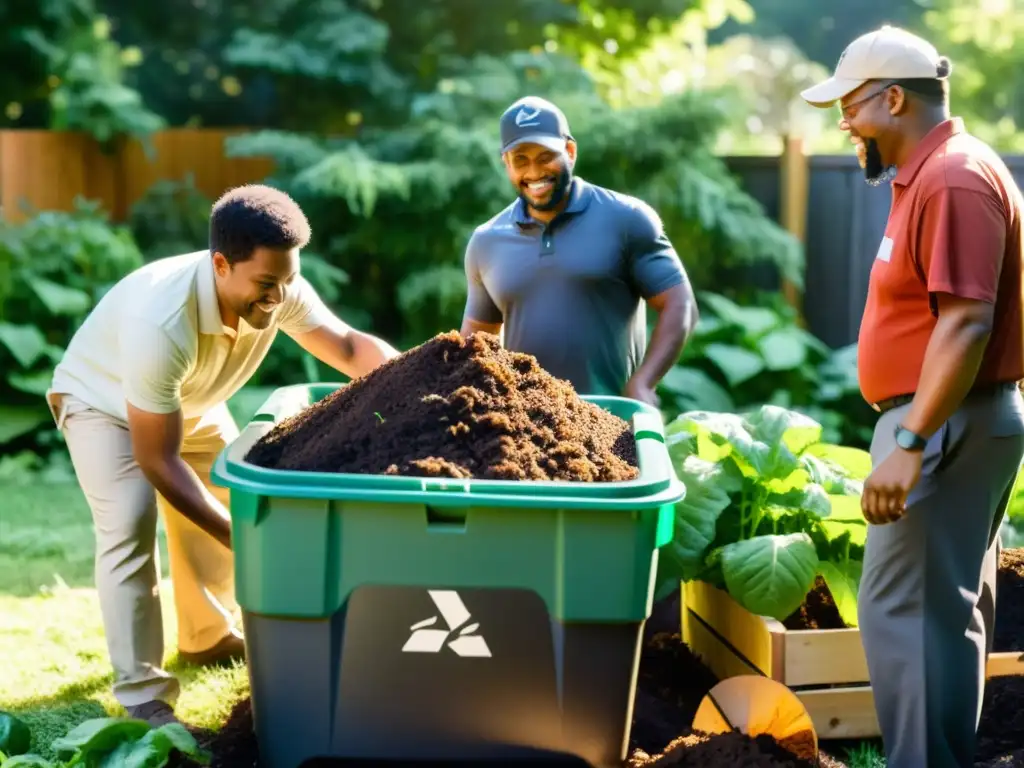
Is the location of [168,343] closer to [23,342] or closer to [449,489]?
[449,489]

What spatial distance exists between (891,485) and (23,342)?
6.37 metres

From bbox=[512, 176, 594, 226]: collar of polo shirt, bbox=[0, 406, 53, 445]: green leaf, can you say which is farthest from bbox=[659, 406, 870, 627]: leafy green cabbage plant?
bbox=[0, 406, 53, 445]: green leaf

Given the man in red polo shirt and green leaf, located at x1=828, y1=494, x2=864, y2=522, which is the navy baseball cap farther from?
green leaf, located at x1=828, y1=494, x2=864, y2=522

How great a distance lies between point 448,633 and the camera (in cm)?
267

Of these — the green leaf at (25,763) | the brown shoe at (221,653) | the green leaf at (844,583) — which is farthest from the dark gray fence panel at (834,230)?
the green leaf at (25,763)

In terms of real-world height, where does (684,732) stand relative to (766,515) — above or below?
below

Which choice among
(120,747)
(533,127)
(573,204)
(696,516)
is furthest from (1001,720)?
(120,747)

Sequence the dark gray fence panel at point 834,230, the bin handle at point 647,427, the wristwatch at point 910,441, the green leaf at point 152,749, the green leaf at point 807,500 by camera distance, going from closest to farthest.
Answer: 1. the wristwatch at point 910,441
2. the green leaf at point 152,749
3. the bin handle at point 647,427
4. the green leaf at point 807,500
5. the dark gray fence panel at point 834,230

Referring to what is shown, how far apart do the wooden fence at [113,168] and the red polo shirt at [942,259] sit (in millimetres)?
6826

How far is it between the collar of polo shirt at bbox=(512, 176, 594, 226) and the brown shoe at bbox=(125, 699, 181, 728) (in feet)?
6.00

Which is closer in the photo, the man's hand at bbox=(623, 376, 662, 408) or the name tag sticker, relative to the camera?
the name tag sticker

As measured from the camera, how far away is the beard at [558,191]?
12.9 feet

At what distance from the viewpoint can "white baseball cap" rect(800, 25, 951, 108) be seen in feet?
9.06

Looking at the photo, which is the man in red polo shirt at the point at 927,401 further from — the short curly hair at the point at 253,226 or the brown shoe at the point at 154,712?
the brown shoe at the point at 154,712
